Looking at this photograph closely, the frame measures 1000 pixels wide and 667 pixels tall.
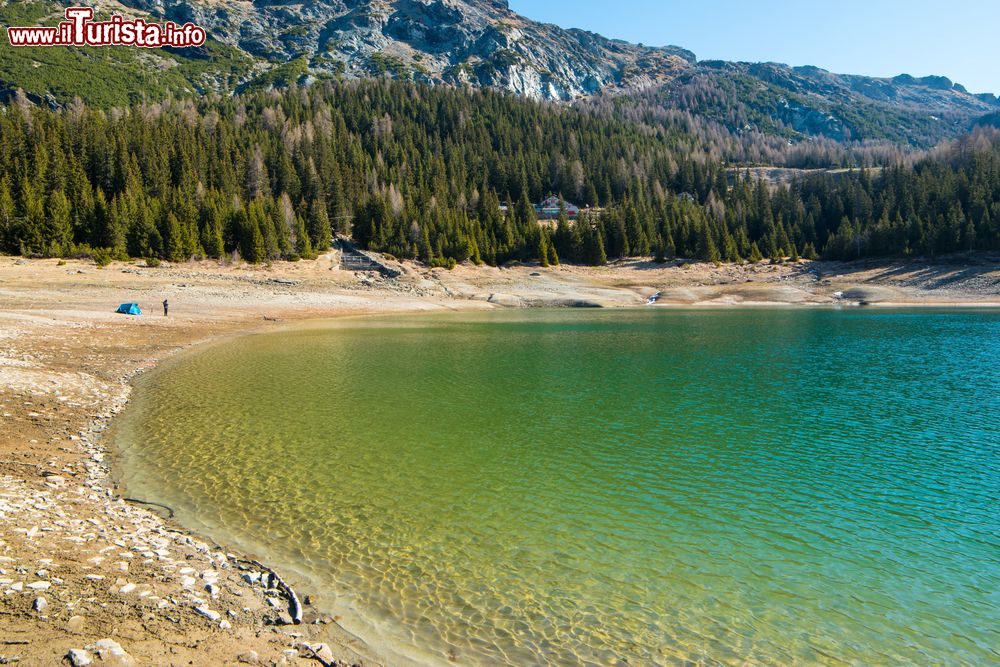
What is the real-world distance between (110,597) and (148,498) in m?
5.23

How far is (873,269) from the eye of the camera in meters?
86.6

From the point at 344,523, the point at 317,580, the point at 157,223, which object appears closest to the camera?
the point at 317,580

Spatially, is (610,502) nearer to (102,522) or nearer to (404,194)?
(102,522)

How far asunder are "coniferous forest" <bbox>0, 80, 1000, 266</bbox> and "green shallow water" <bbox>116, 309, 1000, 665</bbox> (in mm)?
60619

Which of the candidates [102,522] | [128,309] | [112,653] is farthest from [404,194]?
[112,653]

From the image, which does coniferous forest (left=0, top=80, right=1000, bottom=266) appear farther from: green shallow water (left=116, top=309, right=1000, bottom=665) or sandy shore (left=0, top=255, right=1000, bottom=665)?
green shallow water (left=116, top=309, right=1000, bottom=665)

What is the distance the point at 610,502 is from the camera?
1180 cm

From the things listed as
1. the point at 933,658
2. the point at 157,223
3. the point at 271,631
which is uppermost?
the point at 157,223

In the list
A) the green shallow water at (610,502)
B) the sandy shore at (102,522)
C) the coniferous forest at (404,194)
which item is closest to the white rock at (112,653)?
the sandy shore at (102,522)

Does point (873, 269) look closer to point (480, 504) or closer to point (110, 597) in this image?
point (480, 504)

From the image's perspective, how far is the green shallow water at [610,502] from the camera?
7617 mm

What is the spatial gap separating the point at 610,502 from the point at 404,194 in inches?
4312

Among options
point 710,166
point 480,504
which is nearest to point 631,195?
point 710,166

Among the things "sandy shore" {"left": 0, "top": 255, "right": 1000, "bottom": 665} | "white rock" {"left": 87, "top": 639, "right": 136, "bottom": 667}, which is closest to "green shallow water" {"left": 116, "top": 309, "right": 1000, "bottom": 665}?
"sandy shore" {"left": 0, "top": 255, "right": 1000, "bottom": 665}
